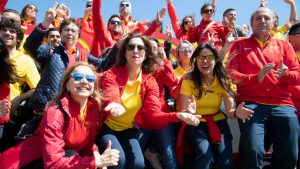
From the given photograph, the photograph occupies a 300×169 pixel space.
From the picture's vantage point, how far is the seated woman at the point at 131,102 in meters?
4.40

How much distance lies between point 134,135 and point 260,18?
228 cm

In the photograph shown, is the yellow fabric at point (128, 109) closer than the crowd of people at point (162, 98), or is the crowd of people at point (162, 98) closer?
the crowd of people at point (162, 98)

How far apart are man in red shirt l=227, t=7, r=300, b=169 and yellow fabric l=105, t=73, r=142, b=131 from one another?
52.9 inches

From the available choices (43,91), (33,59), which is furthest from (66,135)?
(33,59)

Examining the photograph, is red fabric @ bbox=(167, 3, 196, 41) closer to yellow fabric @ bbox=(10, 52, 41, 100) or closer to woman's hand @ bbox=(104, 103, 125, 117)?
yellow fabric @ bbox=(10, 52, 41, 100)

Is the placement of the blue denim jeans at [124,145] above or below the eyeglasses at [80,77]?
below

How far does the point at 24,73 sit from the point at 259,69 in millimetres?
3166

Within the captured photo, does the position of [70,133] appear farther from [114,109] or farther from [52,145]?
[114,109]

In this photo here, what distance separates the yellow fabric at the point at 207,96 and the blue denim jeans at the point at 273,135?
389 millimetres

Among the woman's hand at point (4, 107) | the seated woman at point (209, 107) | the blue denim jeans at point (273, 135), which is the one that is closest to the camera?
the woman's hand at point (4, 107)

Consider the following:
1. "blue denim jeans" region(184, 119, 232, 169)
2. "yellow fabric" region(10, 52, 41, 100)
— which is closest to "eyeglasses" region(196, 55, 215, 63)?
"blue denim jeans" region(184, 119, 232, 169)

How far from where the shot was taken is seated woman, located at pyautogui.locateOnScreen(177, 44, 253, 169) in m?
4.67

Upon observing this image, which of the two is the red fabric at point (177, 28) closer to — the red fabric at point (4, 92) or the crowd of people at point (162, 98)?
the crowd of people at point (162, 98)

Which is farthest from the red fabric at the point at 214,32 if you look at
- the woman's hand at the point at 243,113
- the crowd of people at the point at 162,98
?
the woman's hand at the point at 243,113
